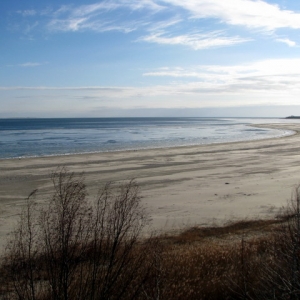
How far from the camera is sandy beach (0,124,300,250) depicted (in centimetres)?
1474

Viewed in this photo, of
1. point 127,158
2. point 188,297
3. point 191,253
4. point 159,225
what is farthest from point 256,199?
point 127,158

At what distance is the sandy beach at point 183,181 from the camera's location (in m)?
14.7

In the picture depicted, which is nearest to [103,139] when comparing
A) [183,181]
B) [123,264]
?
[183,181]

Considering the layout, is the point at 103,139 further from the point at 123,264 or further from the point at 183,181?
the point at 123,264

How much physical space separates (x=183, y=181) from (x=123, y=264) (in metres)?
16.5

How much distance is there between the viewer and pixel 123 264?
5500mm

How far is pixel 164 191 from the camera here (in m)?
19.1

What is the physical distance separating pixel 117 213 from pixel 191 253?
375cm

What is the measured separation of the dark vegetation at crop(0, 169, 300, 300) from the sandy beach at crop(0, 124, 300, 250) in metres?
4.71

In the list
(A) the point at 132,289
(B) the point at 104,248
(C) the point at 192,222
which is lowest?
(C) the point at 192,222

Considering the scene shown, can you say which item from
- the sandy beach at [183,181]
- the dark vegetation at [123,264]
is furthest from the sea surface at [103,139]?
the dark vegetation at [123,264]

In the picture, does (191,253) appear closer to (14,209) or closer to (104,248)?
(104,248)

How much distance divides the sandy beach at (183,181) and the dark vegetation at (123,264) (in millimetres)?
4706

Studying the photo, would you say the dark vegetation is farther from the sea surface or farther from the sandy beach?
the sea surface
